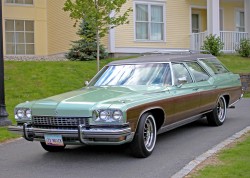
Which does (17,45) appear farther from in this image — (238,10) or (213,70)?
(213,70)

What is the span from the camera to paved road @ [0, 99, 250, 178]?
6174mm

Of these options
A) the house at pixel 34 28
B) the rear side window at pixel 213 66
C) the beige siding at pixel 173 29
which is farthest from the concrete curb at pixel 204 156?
the house at pixel 34 28

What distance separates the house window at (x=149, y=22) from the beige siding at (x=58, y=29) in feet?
11.0

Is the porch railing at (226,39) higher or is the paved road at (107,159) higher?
the porch railing at (226,39)

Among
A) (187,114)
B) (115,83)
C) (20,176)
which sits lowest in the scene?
(20,176)

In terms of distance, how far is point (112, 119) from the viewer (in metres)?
6.34

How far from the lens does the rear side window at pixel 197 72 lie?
900 centimetres

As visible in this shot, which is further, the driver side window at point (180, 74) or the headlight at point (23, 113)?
the driver side window at point (180, 74)

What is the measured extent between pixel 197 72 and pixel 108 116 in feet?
11.2

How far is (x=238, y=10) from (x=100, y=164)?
21.7 meters

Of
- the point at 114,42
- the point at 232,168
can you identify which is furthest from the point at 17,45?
the point at 232,168

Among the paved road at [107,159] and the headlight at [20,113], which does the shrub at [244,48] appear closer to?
the paved road at [107,159]

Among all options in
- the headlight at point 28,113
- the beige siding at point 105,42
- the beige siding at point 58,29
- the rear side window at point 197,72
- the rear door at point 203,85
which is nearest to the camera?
the headlight at point 28,113

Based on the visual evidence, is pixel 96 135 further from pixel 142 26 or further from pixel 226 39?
pixel 226 39
